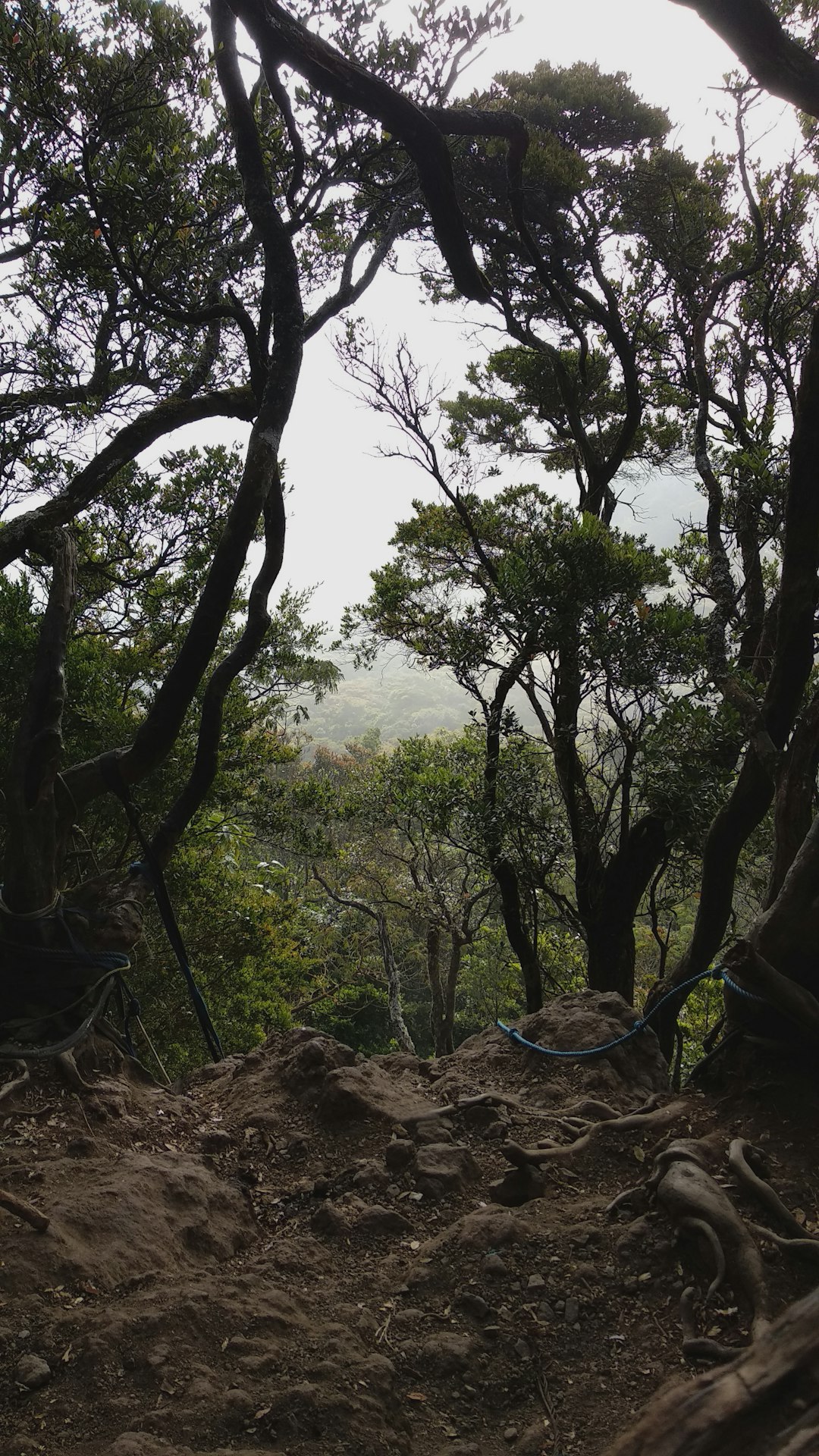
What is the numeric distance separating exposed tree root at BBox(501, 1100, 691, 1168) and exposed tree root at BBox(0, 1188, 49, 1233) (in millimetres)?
1507

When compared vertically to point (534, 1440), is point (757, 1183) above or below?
above

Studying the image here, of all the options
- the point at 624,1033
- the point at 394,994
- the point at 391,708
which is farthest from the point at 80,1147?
the point at 391,708

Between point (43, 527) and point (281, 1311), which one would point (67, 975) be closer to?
point (281, 1311)

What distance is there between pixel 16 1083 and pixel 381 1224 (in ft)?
5.13

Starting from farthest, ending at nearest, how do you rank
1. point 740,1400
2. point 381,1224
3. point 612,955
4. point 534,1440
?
1. point 612,955
2. point 381,1224
3. point 534,1440
4. point 740,1400

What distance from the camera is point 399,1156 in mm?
3045

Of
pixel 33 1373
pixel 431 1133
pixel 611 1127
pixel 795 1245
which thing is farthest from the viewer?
pixel 431 1133

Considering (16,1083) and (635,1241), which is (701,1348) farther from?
(16,1083)

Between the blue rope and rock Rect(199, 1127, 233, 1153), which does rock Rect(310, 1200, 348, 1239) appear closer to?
rock Rect(199, 1127, 233, 1153)

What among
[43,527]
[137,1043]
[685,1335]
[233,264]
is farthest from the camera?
[137,1043]

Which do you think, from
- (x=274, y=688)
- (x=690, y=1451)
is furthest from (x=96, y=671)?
(x=690, y=1451)

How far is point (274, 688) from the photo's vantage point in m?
10.6

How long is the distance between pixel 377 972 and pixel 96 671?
503 inches

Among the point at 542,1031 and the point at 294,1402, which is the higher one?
the point at 542,1031
